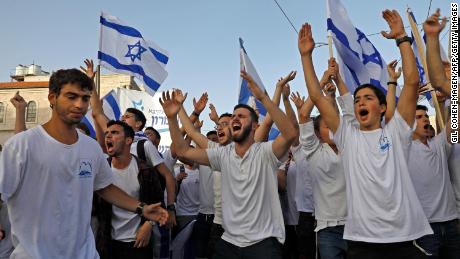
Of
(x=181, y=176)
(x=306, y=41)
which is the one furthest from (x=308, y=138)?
(x=181, y=176)

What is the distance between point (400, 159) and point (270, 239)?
1.37m

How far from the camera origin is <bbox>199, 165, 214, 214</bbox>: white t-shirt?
7.42 meters

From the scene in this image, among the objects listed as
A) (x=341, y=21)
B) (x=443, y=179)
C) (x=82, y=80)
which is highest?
(x=341, y=21)

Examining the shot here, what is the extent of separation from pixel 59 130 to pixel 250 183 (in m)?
1.88

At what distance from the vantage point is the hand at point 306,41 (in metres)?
4.14

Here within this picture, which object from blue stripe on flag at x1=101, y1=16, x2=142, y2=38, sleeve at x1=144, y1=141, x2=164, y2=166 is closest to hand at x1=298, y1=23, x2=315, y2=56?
sleeve at x1=144, y1=141, x2=164, y2=166

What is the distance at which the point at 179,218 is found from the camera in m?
8.52

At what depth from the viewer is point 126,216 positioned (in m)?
4.73

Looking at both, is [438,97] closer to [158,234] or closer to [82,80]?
[158,234]

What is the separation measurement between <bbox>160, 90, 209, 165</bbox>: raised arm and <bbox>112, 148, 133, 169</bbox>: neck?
648 mm

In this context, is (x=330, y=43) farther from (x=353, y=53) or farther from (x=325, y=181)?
(x=325, y=181)

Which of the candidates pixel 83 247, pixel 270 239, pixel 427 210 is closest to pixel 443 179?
pixel 427 210

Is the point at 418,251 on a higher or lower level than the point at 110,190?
lower

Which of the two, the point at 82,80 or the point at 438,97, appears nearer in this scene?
the point at 82,80
